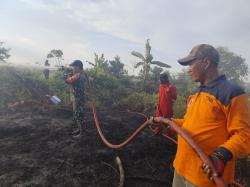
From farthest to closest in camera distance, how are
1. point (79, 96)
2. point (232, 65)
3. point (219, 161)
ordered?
point (232, 65) < point (79, 96) < point (219, 161)

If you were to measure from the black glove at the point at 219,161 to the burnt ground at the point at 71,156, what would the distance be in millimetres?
3160

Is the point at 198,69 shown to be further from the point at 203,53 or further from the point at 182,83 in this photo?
the point at 182,83

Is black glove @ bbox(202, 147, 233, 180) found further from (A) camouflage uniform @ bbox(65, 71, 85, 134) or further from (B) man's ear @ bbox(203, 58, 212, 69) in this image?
(A) camouflage uniform @ bbox(65, 71, 85, 134)

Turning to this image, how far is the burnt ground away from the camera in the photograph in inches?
189

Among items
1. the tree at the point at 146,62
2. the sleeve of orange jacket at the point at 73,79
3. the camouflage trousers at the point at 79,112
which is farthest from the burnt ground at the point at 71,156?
the tree at the point at 146,62

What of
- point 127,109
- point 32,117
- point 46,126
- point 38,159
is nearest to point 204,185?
point 38,159

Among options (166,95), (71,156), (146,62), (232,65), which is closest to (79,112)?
(71,156)

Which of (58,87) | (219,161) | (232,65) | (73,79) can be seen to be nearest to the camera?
(219,161)

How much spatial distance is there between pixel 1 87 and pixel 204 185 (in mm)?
12668

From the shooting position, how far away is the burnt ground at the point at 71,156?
4797mm

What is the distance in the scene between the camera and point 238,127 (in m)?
2.07

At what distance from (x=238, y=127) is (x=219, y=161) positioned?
0.38 m

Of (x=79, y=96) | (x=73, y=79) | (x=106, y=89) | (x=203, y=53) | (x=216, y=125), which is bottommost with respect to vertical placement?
(x=106, y=89)

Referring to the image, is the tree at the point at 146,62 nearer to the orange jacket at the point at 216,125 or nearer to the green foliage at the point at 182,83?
the green foliage at the point at 182,83
